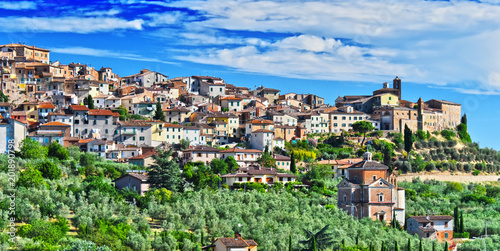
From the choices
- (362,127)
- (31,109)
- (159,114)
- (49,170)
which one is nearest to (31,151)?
(49,170)

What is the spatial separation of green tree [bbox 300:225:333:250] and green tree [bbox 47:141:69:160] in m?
27.3

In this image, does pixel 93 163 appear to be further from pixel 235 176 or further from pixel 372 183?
pixel 372 183

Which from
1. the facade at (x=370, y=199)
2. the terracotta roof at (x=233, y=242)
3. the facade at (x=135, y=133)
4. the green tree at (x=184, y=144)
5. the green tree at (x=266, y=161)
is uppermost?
the facade at (x=135, y=133)

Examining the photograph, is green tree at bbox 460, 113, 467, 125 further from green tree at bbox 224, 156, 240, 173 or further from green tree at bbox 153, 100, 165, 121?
green tree at bbox 224, 156, 240, 173

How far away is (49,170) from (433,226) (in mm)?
30379

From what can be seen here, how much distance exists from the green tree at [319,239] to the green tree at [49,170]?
819 inches

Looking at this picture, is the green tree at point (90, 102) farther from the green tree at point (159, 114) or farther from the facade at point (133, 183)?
the facade at point (133, 183)

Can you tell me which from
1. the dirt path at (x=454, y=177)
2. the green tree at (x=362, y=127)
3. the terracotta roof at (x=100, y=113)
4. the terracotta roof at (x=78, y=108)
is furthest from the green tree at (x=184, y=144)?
the dirt path at (x=454, y=177)

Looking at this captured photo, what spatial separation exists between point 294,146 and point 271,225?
107 ft

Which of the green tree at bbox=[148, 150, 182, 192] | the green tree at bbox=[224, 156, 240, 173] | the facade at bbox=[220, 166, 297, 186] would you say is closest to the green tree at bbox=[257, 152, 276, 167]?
the facade at bbox=[220, 166, 297, 186]

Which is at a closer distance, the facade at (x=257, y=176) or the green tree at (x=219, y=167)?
the facade at (x=257, y=176)

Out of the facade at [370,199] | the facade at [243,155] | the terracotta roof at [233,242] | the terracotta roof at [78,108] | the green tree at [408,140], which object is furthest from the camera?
the green tree at [408,140]

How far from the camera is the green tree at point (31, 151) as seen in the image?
205ft

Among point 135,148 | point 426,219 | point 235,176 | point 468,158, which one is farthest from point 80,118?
point 468,158
